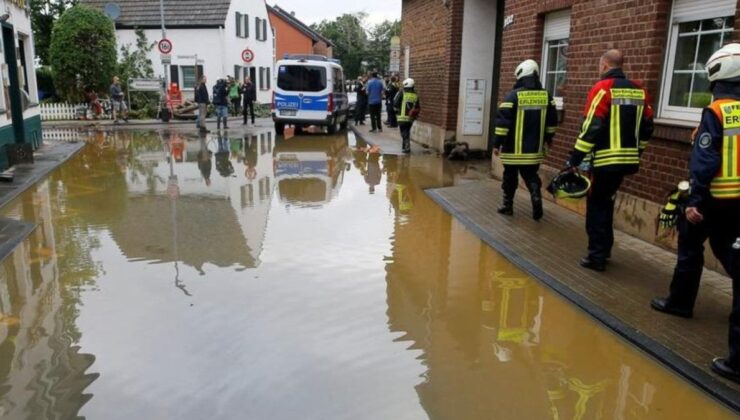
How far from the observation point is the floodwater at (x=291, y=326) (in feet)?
11.2

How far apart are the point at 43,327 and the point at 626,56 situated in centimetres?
635

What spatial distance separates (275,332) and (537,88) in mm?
4599

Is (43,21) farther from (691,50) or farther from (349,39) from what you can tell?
(349,39)

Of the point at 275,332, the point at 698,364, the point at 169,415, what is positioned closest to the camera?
the point at 169,415

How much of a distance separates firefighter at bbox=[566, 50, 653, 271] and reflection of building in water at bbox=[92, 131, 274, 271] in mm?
Result: 3245

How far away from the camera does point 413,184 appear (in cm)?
1032

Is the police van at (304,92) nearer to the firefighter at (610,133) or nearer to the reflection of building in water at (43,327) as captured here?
the reflection of building in water at (43,327)

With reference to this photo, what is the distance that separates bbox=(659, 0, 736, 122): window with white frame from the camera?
579cm

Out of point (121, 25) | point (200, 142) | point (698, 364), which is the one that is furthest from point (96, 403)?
point (121, 25)

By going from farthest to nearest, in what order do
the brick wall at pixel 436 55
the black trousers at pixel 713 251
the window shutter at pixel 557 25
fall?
the brick wall at pixel 436 55
the window shutter at pixel 557 25
the black trousers at pixel 713 251

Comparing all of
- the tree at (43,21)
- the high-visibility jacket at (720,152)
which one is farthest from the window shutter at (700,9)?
the tree at (43,21)

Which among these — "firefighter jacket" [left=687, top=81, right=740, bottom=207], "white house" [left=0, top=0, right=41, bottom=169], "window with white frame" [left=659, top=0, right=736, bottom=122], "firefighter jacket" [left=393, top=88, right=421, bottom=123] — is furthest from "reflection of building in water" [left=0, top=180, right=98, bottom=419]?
"firefighter jacket" [left=393, top=88, right=421, bottom=123]

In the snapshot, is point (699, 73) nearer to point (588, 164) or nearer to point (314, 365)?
point (588, 164)

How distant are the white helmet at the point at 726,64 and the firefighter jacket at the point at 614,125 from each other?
52.6 inches
